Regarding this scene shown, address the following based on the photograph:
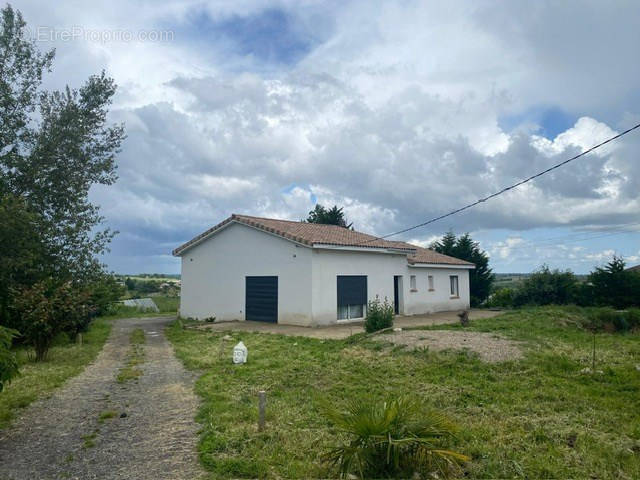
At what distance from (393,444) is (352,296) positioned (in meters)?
15.5

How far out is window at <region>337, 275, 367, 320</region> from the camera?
62.2 feet

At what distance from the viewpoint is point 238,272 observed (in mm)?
20734

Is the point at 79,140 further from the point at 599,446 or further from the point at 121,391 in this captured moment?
the point at 599,446

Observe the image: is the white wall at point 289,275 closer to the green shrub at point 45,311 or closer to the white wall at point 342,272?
the white wall at point 342,272

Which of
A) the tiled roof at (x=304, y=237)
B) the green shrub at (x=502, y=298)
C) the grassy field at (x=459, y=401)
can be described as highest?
the tiled roof at (x=304, y=237)

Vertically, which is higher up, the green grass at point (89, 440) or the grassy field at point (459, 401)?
the grassy field at point (459, 401)

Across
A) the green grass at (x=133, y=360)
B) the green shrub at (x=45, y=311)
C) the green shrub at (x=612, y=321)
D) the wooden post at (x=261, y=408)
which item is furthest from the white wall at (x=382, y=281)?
the wooden post at (x=261, y=408)

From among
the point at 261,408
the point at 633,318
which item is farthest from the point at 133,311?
the point at 633,318

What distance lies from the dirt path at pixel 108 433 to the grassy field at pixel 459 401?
36 cm

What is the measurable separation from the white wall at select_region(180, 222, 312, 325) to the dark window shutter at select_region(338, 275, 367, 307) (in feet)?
6.20

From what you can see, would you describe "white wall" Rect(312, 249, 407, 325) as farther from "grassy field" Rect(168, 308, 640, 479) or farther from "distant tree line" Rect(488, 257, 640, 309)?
"distant tree line" Rect(488, 257, 640, 309)

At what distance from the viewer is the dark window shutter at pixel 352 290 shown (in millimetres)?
18922

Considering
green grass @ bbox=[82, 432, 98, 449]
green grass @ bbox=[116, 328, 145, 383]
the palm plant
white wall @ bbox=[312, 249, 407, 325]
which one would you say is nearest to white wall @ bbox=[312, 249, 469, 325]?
white wall @ bbox=[312, 249, 407, 325]

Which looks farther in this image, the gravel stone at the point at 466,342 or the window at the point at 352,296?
the window at the point at 352,296
